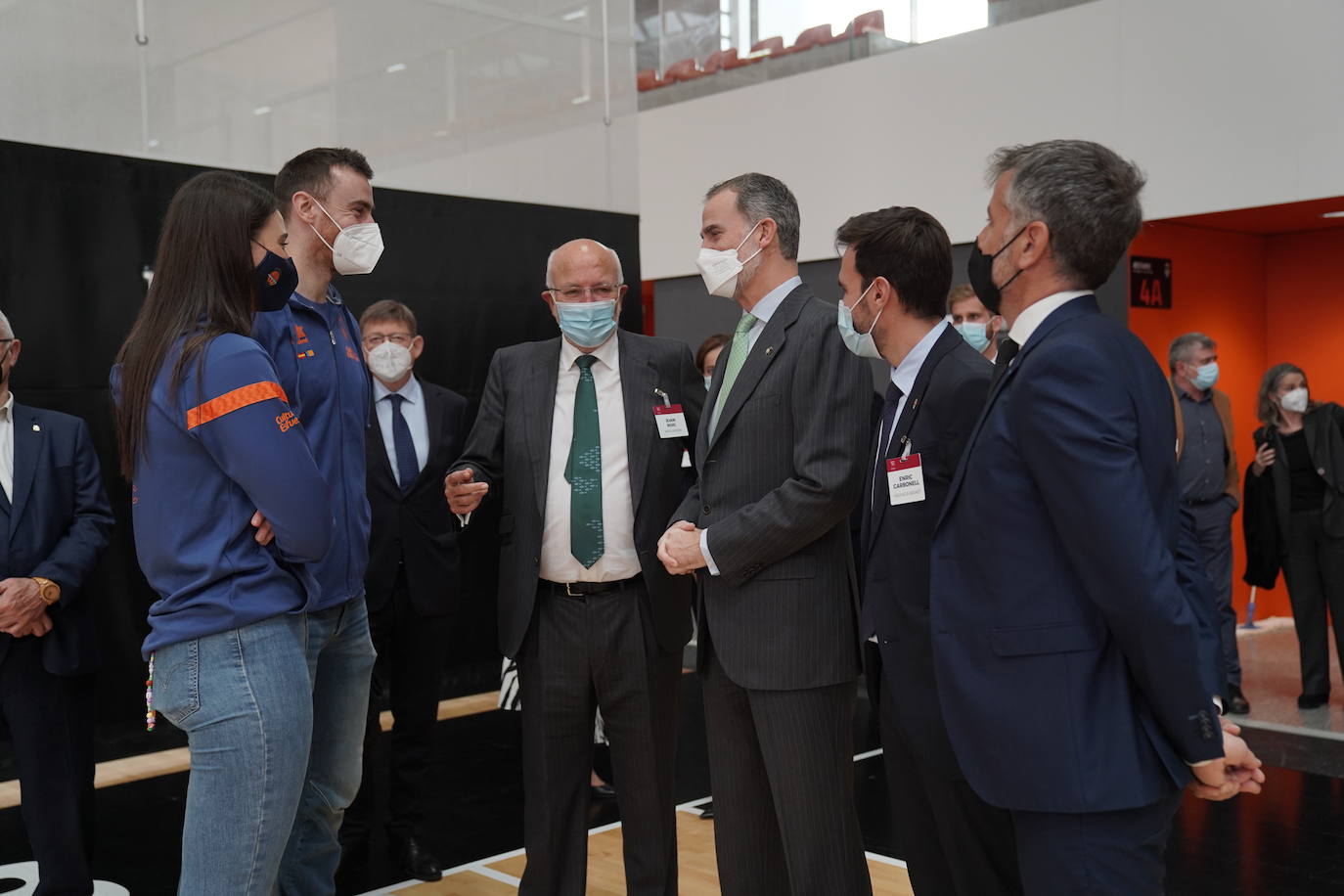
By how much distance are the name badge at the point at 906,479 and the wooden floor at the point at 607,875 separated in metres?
1.75

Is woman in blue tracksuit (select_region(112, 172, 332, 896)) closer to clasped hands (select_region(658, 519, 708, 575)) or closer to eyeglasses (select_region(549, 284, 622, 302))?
clasped hands (select_region(658, 519, 708, 575))

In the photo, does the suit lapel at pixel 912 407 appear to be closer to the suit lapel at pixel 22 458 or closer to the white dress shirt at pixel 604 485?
the white dress shirt at pixel 604 485

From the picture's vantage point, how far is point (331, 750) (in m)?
2.72

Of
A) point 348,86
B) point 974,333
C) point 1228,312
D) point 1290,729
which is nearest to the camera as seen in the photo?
point 974,333

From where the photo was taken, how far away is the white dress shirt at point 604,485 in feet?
10.3

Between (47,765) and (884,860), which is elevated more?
(47,765)

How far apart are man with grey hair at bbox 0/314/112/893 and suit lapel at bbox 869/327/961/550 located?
2399 millimetres

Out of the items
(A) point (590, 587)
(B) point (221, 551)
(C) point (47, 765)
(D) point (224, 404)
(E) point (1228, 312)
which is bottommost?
(C) point (47, 765)

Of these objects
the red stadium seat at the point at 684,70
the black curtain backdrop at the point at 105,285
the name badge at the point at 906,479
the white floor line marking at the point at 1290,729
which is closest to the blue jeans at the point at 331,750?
the name badge at the point at 906,479

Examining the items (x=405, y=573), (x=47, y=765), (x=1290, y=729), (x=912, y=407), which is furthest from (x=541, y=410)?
(x=1290, y=729)

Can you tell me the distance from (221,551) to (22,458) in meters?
1.88

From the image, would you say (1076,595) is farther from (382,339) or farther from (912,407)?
(382,339)

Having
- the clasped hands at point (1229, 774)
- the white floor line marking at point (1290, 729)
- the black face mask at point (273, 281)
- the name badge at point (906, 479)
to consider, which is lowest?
the white floor line marking at point (1290, 729)

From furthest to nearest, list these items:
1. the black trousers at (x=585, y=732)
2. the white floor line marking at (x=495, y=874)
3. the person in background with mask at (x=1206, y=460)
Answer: the person in background with mask at (x=1206, y=460) → the white floor line marking at (x=495, y=874) → the black trousers at (x=585, y=732)
